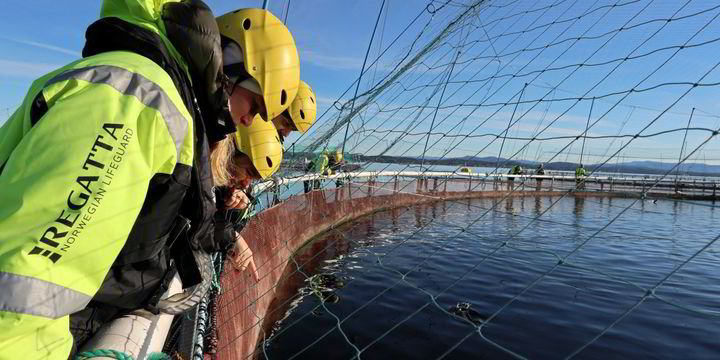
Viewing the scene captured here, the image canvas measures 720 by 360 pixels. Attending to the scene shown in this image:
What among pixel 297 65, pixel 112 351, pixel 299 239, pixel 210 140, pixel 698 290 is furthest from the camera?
pixel 299 239

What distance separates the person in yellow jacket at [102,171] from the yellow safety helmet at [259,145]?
278cm

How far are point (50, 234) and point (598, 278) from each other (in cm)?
852

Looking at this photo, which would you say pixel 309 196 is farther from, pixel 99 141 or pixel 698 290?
pixel 99 141

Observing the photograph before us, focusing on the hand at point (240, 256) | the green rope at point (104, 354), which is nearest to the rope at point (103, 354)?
the green rope at point (104, 354)

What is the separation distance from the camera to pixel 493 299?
21.1 feet

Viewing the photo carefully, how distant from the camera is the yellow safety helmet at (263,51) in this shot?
1.89 meters

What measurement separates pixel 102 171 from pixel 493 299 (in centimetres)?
648

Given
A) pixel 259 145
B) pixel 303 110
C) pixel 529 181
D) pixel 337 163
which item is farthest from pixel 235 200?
pixel 529 181

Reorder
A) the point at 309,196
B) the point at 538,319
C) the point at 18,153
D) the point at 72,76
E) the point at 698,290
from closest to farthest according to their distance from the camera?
the point at 18,153, the point at 72,76, the point at 538,319, the point at 698,290, the point at 309,196

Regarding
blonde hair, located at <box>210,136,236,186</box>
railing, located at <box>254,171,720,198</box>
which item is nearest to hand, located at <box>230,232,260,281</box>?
blonde hair, located at <box>210,136,236,186</box>

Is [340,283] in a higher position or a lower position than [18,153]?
lower

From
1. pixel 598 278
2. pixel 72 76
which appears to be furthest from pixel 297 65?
pixel 598 278

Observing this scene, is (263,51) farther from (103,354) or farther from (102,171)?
(103,354)

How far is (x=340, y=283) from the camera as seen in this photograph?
712 cm
